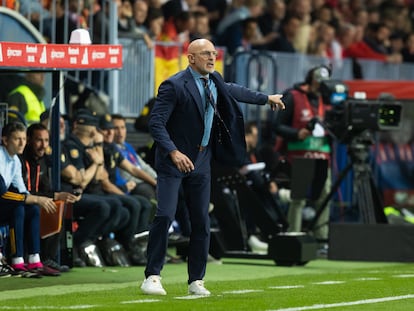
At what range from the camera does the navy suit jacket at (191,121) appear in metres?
11.9

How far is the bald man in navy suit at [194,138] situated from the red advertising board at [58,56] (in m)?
2.01

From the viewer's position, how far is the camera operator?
18.6 metres

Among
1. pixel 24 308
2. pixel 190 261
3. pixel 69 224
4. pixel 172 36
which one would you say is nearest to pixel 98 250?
pixel 69 224

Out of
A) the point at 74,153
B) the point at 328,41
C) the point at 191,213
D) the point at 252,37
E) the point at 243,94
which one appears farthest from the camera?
the point at 328,41

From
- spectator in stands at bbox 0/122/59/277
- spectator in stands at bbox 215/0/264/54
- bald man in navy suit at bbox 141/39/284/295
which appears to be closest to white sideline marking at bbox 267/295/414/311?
bald man in navy suit at bbox 141/39/284/295

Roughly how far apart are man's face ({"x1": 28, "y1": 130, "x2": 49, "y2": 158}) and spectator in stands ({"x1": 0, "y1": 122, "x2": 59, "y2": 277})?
22.4 inches

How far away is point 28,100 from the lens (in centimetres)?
1645

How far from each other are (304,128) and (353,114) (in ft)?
3.65

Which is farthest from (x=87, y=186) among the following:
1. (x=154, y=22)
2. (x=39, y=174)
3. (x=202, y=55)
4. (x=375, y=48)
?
(x=375, y=48)

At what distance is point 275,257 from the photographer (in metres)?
16.9

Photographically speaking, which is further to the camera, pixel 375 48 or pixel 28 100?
pixel 375 48

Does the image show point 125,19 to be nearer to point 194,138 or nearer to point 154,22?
point 154,22

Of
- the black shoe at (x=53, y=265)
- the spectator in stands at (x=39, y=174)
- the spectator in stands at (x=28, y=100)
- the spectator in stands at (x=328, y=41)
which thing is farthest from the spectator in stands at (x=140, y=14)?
the black shoe at (x=53, y=265)

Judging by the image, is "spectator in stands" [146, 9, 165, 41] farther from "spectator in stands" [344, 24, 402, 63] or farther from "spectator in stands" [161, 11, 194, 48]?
"spectator in stands" [344, 24, 402, 63]
